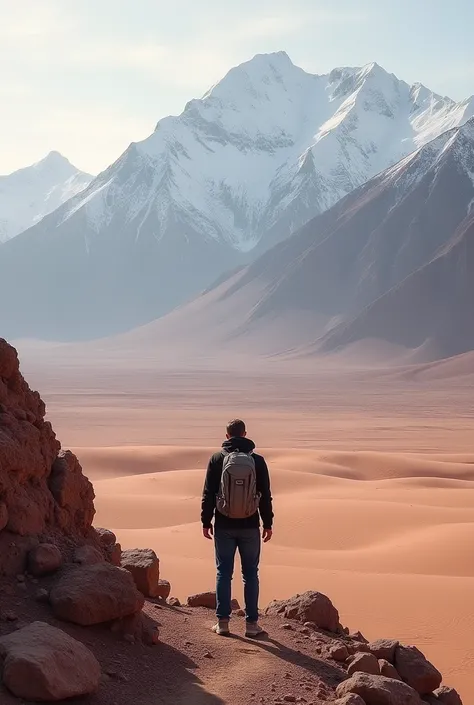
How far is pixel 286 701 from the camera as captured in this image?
4.97 meters

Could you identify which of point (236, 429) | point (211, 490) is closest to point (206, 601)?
point (211, 490)

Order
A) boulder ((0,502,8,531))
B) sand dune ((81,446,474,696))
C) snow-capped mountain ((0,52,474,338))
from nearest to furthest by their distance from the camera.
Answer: boulder ((0,502,8,531)), sand dune ((81,446,474,696)), snow-capped mountain ((0,52,474,338))

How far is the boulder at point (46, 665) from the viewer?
4379 millimetres

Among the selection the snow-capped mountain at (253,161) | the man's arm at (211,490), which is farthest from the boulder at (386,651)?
the snow-capped mountain at (253,161)

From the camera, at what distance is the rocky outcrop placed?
5.48 meters

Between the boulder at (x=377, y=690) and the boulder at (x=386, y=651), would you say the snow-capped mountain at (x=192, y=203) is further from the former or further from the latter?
the boulder at (x=377, y=690)

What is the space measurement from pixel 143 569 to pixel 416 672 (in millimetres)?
1811

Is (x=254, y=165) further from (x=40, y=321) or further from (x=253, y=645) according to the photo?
(x=253, y=645)

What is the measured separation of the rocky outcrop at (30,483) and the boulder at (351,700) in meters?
1.85

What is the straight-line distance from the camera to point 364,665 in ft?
18.1

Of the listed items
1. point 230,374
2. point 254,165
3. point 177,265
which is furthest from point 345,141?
point 230,374

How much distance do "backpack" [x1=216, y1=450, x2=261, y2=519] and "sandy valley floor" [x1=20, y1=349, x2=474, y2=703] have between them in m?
2.21

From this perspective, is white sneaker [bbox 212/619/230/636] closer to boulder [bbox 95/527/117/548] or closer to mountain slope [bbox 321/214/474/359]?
boulder [bbox 95/527/117/548]

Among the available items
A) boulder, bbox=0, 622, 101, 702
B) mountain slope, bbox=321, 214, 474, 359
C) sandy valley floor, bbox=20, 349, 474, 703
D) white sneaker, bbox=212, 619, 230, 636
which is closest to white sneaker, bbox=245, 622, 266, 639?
white sneaker, bbox=212, 619, 230, 636
